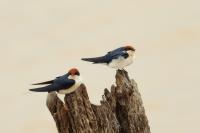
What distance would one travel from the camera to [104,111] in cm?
540

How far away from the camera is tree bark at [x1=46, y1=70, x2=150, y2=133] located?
5.32m

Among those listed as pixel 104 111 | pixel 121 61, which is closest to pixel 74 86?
pixel 104 111

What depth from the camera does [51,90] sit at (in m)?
5.46

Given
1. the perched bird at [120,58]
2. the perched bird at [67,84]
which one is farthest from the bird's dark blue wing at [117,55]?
the perched bird at [67,84]

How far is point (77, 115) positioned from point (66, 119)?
0.09 meters

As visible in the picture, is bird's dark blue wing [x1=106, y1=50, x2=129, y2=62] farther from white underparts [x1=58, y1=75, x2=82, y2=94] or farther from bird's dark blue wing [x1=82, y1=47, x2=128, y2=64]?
white underparts [x1=58, y1=75, x2=82, y2=94]

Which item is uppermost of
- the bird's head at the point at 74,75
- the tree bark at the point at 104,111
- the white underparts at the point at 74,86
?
the bird's head at the point at 74,75

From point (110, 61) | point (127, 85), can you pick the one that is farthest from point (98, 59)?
point (127, 85)

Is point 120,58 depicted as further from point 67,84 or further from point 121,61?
point 67,84

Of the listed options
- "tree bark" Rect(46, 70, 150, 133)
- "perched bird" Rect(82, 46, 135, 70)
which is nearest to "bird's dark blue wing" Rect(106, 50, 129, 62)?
"perched bird" Rect(82, 46, 135, 70)

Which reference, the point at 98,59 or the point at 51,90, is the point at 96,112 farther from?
the point at 98,59

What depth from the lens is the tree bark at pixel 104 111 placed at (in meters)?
5.32

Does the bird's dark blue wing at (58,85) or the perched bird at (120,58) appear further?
the perched bird at (120,58)

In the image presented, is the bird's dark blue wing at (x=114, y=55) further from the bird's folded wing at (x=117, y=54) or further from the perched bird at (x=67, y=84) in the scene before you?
the perched bird at (x=67, y=84)
